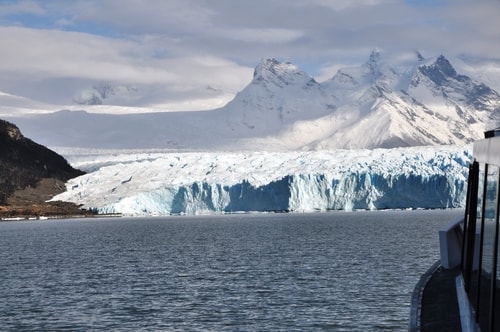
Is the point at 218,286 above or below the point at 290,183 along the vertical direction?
below

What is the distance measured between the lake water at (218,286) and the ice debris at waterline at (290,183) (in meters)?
55.0

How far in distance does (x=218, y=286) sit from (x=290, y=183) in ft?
308

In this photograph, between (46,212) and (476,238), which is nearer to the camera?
(476,238)

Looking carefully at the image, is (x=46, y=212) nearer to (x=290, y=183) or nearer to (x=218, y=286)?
(x=290, y=183)

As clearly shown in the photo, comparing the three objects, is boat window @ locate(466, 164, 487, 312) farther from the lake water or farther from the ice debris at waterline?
the ice debris at waterline

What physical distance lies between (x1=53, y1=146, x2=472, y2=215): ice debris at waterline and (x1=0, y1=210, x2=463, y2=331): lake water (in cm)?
5497

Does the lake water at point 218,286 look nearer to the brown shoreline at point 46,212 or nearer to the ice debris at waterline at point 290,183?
the ice debris at waterline at point 290,183

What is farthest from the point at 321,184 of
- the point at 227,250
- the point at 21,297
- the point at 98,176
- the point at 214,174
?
the point at 21,297

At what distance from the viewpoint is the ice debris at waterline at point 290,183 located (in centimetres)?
13338

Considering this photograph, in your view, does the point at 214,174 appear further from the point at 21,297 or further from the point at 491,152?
the point at 491,152

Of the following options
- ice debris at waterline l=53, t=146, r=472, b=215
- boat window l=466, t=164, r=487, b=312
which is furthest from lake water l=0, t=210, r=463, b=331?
ice debris at waterline l=53, t=146, r=472, b=215

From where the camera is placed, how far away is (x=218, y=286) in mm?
44031

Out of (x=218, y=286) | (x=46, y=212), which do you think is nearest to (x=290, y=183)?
(x=46, y=212)

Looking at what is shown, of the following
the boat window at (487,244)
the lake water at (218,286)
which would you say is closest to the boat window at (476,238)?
the boat window at (487,244)
